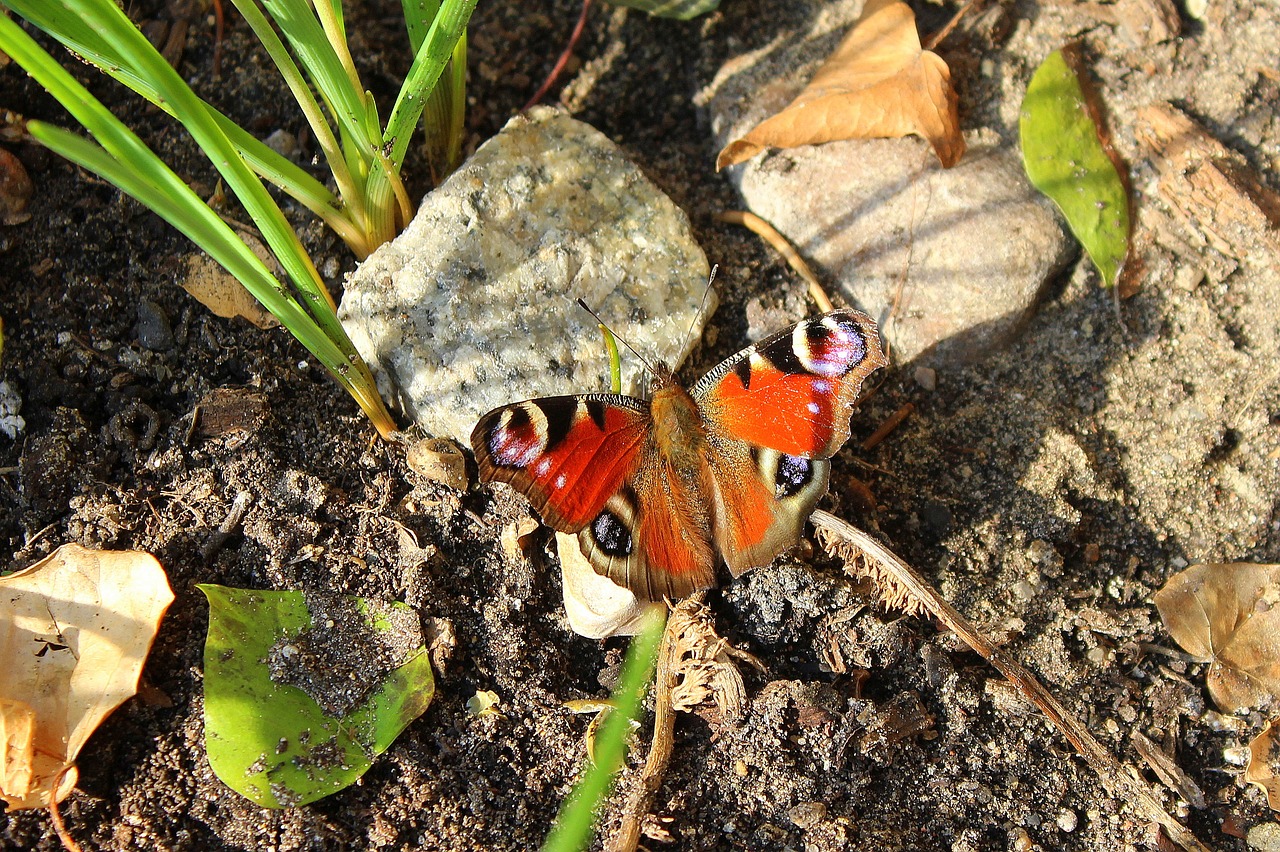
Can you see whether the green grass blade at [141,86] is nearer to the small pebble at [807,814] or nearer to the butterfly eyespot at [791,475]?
the butterfly eyespot at [791,475]

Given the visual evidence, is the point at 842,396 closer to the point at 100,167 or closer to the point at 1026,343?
the point at 1026,343

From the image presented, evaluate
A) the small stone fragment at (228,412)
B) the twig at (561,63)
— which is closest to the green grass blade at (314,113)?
the small stone fragment at (228,412)

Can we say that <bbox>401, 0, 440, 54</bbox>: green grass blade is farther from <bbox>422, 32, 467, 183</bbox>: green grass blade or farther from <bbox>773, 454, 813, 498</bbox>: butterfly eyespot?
<bbox>773, 454, 813, 498</bbox>: butterfly eyespot

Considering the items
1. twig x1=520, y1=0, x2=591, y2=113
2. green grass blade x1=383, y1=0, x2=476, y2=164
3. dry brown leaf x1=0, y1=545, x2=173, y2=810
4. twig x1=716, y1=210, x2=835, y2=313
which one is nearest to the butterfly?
twig x1=716, y1=210, x2=835, y2=313

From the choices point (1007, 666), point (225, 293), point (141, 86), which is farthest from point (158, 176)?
point (1007, 666)

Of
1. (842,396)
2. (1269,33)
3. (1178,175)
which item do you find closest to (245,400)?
(842,396)

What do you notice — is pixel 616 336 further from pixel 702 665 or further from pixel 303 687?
pixel 303 687
